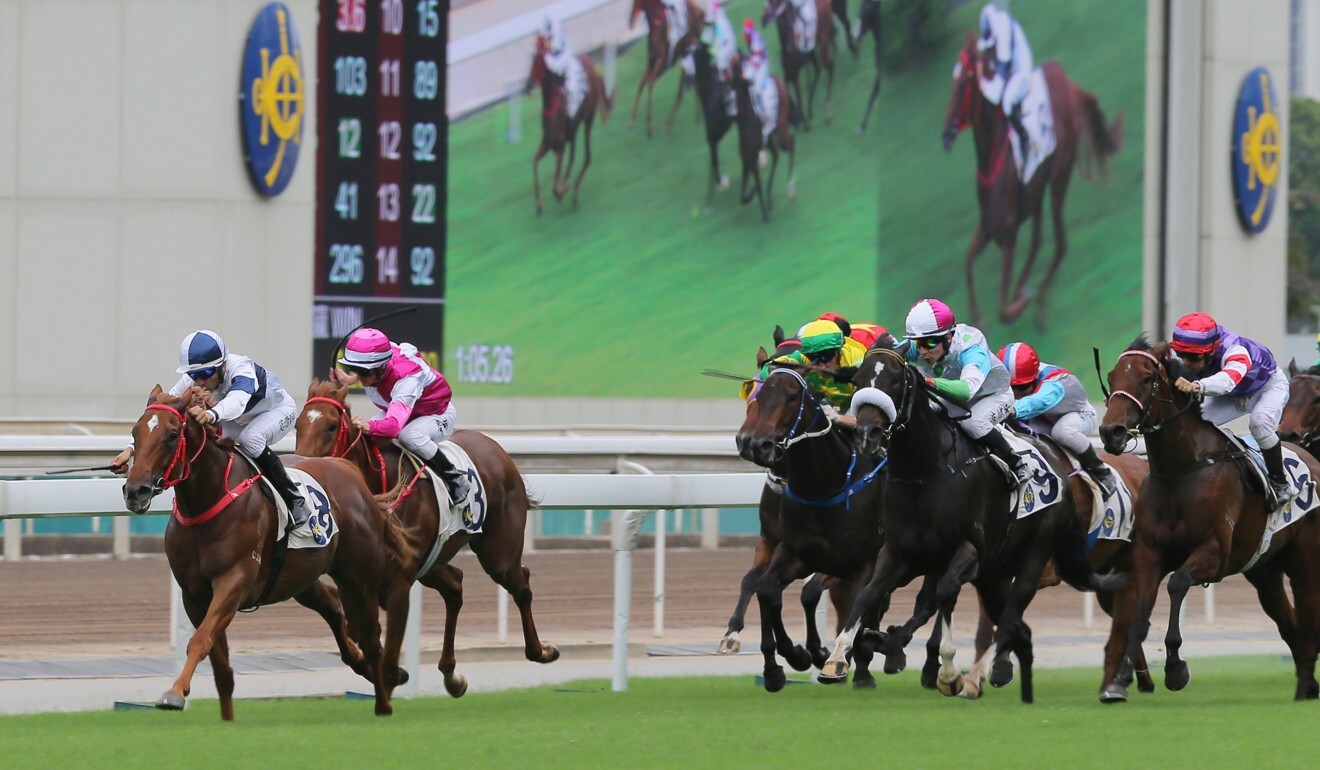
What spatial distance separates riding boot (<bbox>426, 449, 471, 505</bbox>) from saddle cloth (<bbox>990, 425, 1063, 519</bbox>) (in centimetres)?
200

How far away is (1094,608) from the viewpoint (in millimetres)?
13000

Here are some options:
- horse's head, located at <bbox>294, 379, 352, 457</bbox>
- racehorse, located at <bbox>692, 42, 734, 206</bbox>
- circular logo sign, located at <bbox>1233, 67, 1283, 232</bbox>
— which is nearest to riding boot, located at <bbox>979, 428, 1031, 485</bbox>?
horse's head, located at <bbox>294, 379, 352, 457</bbox>

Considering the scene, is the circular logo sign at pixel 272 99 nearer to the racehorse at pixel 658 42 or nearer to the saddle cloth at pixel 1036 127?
the racehorse at pixel 658 42

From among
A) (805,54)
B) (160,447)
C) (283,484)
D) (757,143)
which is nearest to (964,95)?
(805,54)

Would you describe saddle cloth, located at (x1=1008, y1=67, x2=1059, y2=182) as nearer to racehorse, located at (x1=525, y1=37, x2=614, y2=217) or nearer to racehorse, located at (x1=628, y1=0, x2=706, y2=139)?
racehorse, located at (x1=628, y1=0, x2=706, y2=139)

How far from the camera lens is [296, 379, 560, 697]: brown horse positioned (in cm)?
844

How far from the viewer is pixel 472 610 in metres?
11.6

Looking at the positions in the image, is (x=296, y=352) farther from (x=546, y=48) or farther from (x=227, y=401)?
(x=227, y=401)

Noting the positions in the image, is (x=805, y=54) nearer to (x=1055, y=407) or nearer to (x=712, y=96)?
(x=712, y=96)

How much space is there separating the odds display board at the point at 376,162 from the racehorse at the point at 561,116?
5.97ft

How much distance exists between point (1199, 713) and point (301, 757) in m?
3.19

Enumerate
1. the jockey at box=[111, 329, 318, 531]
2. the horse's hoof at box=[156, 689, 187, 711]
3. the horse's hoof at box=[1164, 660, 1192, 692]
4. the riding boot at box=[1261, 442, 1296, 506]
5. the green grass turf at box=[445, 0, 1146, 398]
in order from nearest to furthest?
the horse's hoof at box=[156, 689, 187, 711], the jockey at box=[111, 329, 318, 531], the horse's hoof at box=[1164, 660, 1192, 692], the riding boot at box=[1261, 442, 1296, 506], the green grass turf at box=[445, 0, 1146, 398]

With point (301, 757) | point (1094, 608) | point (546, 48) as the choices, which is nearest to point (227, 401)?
point (301, 757)

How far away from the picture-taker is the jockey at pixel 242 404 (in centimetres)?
741
